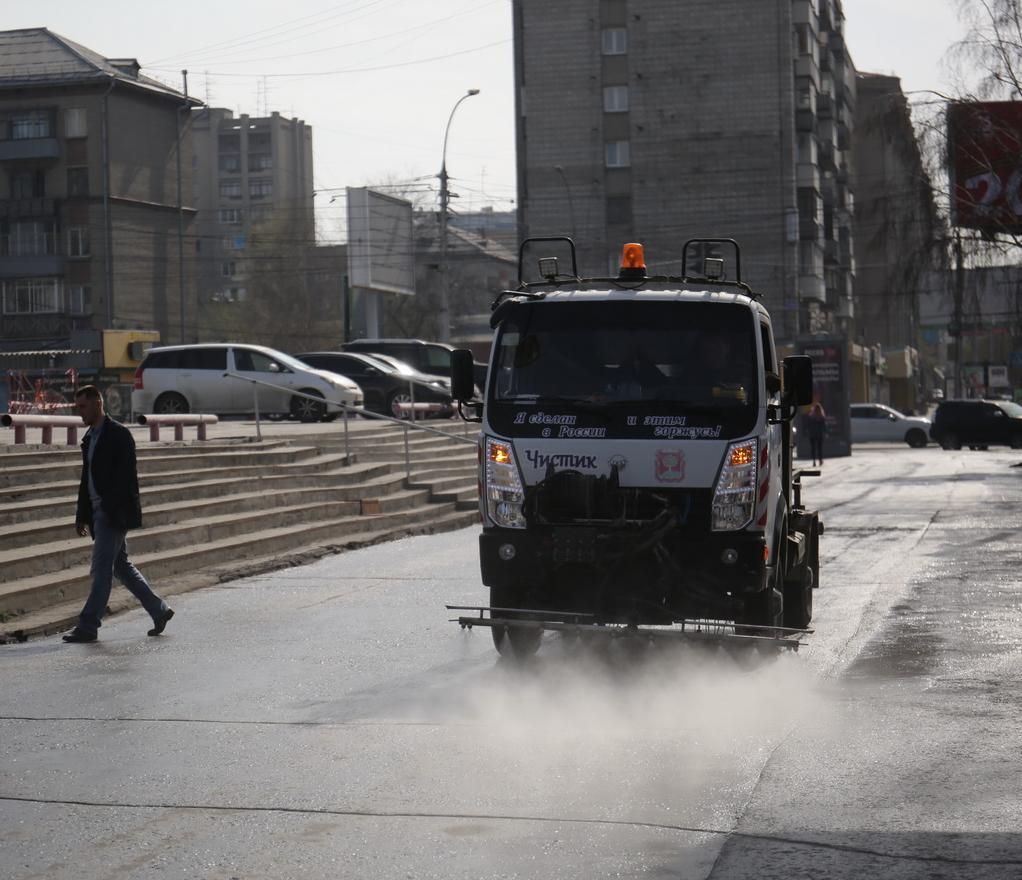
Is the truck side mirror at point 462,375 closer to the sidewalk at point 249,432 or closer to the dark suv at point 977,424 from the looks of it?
the sidewalk at point 249,432

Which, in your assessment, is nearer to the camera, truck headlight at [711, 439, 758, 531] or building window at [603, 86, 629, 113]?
truck headlight at [711, 439, 758, 531]

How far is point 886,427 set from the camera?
57.6 m

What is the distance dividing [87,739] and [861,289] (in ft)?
306

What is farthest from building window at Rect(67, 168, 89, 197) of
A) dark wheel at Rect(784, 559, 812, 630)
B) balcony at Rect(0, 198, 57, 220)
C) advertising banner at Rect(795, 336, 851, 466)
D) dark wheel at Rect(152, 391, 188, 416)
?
dark wheel at Rect(784, 559, 812, 630)

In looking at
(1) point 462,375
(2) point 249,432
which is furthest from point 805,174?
(1) point 462,375

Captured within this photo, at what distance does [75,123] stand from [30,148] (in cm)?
237

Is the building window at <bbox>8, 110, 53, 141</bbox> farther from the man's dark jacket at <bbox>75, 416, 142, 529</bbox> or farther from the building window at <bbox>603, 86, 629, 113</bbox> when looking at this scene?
the man's dark jacket at <bbox>75, 416, 142, 529</bbox>

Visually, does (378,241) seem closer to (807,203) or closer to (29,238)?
Answer: (807,203)

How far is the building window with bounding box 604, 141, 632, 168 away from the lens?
7075cm

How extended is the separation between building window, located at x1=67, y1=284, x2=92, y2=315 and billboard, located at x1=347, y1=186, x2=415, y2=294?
19.7 m

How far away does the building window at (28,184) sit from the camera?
73.1 m

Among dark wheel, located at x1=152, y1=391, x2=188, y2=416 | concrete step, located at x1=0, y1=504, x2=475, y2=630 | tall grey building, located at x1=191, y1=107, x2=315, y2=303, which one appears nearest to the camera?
concrete step, located at x1=0, y1=504, x2=475, y2=630

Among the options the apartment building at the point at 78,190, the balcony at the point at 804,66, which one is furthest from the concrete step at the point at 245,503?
the balcony at the point at 804,66

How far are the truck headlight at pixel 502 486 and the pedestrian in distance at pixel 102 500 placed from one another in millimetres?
3028
